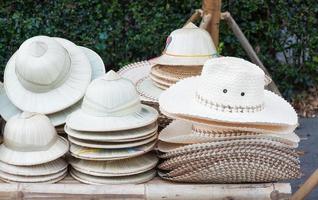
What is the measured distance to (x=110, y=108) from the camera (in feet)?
5.70

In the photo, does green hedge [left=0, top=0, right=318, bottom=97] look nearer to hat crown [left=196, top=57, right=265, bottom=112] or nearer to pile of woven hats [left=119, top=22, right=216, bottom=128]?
pile of woven hats [left=119, top=22, right=216, bottom=128]

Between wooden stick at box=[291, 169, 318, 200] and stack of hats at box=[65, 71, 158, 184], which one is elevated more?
stack of hats at box=[65, 71, 158, 184]

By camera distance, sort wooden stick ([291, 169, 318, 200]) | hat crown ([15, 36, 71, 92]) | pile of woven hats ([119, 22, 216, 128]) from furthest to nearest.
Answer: pile of woven hats ([119, 22, 216, 128]), hat crown ([15, 36, 71, 92]), wooden stick ([291, 169, 318, 200])

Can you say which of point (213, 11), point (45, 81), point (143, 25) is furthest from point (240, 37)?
point (45, 81)

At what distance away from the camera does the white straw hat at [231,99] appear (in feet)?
5.48

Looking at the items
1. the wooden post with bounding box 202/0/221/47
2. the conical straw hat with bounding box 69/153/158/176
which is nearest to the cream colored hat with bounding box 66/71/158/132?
the conical straw hat with bounding box 69/153/158/176

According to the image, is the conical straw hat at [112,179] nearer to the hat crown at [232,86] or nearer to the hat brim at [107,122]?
the hat brim at [107,122]

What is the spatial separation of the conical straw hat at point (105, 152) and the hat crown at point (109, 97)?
0.37 feet

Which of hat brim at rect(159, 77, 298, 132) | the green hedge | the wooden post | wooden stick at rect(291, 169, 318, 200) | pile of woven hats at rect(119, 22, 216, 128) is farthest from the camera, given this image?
the green hedge

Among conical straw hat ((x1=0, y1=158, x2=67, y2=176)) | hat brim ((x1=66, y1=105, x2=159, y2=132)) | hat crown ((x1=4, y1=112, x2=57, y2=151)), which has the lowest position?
conical straw hat ((x1=0, y1=158, x2=67, y2=176))

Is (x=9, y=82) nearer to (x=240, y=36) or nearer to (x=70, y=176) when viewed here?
(x=70, y=176)

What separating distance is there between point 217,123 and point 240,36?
59.2 inches

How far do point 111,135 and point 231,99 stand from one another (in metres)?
0.37

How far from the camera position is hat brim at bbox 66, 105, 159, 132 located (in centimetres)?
169
